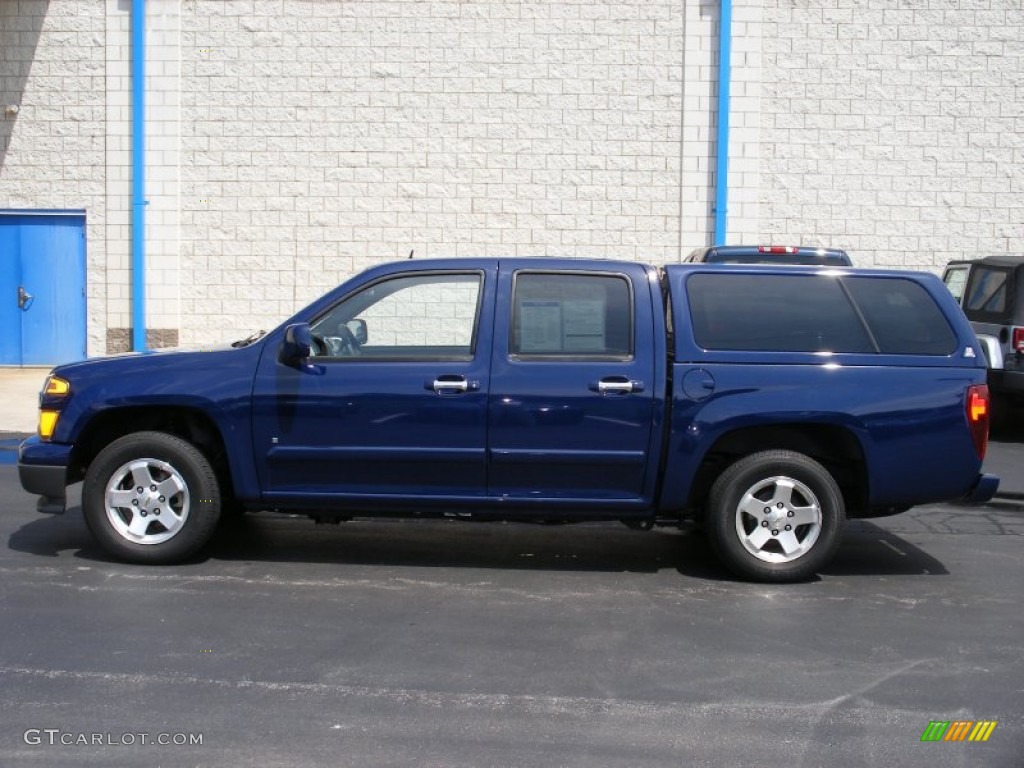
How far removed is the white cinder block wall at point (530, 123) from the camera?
16.5 m

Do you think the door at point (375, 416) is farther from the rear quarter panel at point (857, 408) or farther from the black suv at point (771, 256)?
the black suv at point (771, 256)

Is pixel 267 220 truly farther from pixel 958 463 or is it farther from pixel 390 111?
pixel 958 463

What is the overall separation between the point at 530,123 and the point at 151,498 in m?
10.8

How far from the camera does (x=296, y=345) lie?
6.70 meters

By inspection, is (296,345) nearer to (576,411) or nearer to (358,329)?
(358,329)

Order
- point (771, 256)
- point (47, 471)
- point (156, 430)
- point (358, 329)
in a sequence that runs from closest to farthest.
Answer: point (47, 471) → point (358, 329) → point (156, 430) → point (771, 256)

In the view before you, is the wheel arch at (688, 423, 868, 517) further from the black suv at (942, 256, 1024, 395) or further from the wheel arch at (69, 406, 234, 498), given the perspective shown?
the black suv at (942, 256, 1024, 395)

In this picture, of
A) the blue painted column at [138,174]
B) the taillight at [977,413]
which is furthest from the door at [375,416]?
the blue painted column at [138,174]

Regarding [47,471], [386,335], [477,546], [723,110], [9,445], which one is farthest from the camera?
[723,110]

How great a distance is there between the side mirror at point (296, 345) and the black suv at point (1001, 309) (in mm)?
7245

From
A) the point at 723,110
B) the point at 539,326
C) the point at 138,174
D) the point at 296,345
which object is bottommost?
the point at 296,345

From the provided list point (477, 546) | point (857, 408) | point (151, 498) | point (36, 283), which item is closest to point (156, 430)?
point (151, 498)

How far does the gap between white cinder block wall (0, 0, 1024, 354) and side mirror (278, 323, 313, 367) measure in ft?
32.7

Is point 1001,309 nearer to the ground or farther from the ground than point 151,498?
farther from the ground
